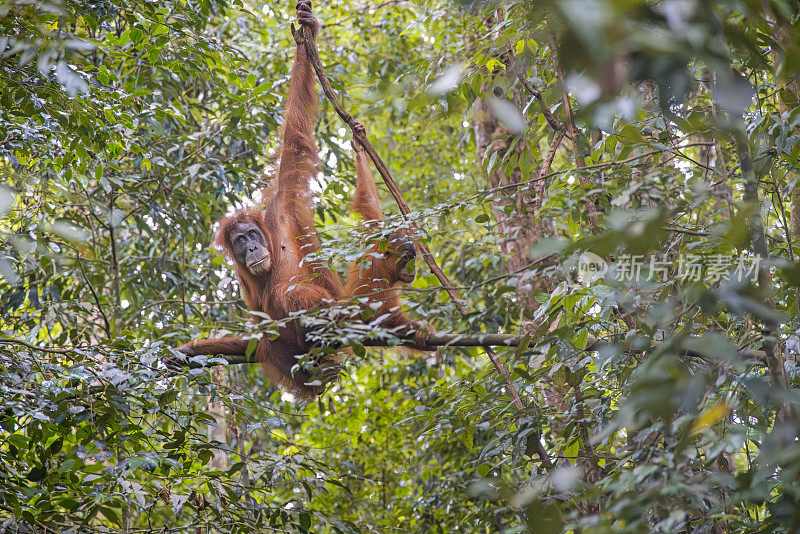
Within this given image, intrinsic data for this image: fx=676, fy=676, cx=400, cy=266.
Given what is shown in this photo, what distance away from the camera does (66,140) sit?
306 cm

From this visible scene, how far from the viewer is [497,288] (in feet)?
7.39

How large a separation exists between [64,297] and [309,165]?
77.7 inches

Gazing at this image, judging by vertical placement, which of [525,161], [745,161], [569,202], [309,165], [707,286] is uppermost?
[309,165]

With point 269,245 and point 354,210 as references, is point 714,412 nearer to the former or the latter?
point 354,210

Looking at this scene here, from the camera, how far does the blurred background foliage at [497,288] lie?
1.37 m

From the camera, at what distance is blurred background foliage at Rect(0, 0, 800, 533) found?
137 cm

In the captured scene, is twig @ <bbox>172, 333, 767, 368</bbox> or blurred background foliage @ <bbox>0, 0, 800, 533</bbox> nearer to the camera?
blurred background foliage @ <bbox>0, 0, 800, 533</bbox>

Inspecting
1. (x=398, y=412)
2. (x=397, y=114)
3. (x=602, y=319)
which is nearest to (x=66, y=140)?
(x=602, y=319)
